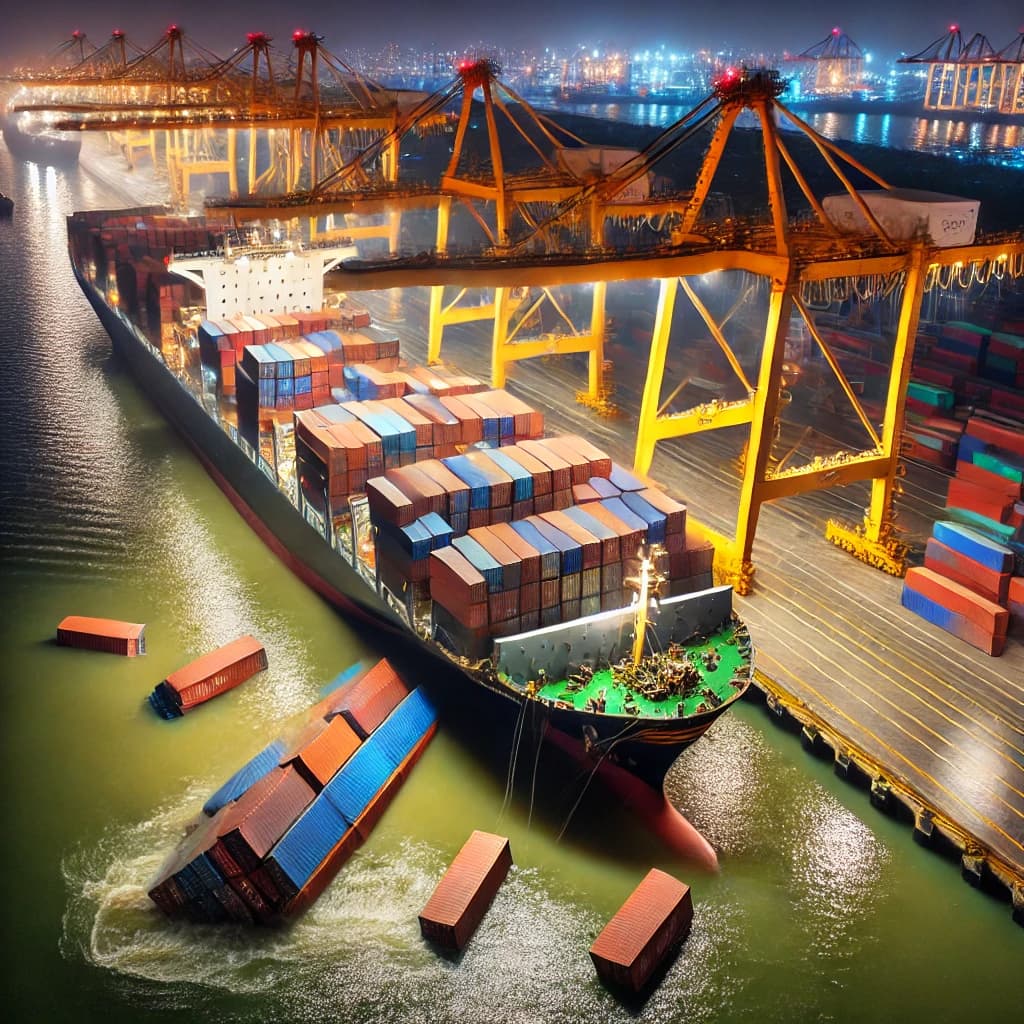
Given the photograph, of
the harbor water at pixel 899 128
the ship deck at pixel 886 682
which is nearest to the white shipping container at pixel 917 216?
the ship deck at pixel 886 682

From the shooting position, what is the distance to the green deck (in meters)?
16.4

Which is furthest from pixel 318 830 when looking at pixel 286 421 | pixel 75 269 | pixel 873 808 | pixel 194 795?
pixel 75 269

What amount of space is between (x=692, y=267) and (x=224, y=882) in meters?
15.5

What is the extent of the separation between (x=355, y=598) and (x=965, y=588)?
1356 cm

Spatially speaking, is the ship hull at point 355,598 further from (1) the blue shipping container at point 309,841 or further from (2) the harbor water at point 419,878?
(1) the blue shipping container at point 309,841

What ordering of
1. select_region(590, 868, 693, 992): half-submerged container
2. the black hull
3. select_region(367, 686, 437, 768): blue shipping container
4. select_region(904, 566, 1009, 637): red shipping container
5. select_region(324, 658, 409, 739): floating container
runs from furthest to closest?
the black hull → select_region(904, 566, 1009, 637): red shipping container → select_region(324, 658, 409, 739): floating container → select_region(367, 686, 437, 768): blue shipping container → select_region(590, 868, 693, 992): half-submerged container

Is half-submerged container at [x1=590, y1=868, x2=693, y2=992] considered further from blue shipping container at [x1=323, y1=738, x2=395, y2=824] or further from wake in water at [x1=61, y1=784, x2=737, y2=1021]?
blue shipping container at [x1=323, y1=738, x2=395, y2=824]

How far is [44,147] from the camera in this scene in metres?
107

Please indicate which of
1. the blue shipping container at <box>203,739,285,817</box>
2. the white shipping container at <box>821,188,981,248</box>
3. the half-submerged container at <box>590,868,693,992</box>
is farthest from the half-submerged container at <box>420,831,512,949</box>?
the white shipping container at <box>821,188,981,248</box>

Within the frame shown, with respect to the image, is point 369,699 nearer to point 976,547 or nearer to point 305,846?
point 305,846

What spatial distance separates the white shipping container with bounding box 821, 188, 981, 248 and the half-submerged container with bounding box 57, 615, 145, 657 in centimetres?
1917

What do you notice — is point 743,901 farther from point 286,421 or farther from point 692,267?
point 286,421

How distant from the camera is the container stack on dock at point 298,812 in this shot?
49.0 ft

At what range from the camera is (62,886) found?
51.9ft
